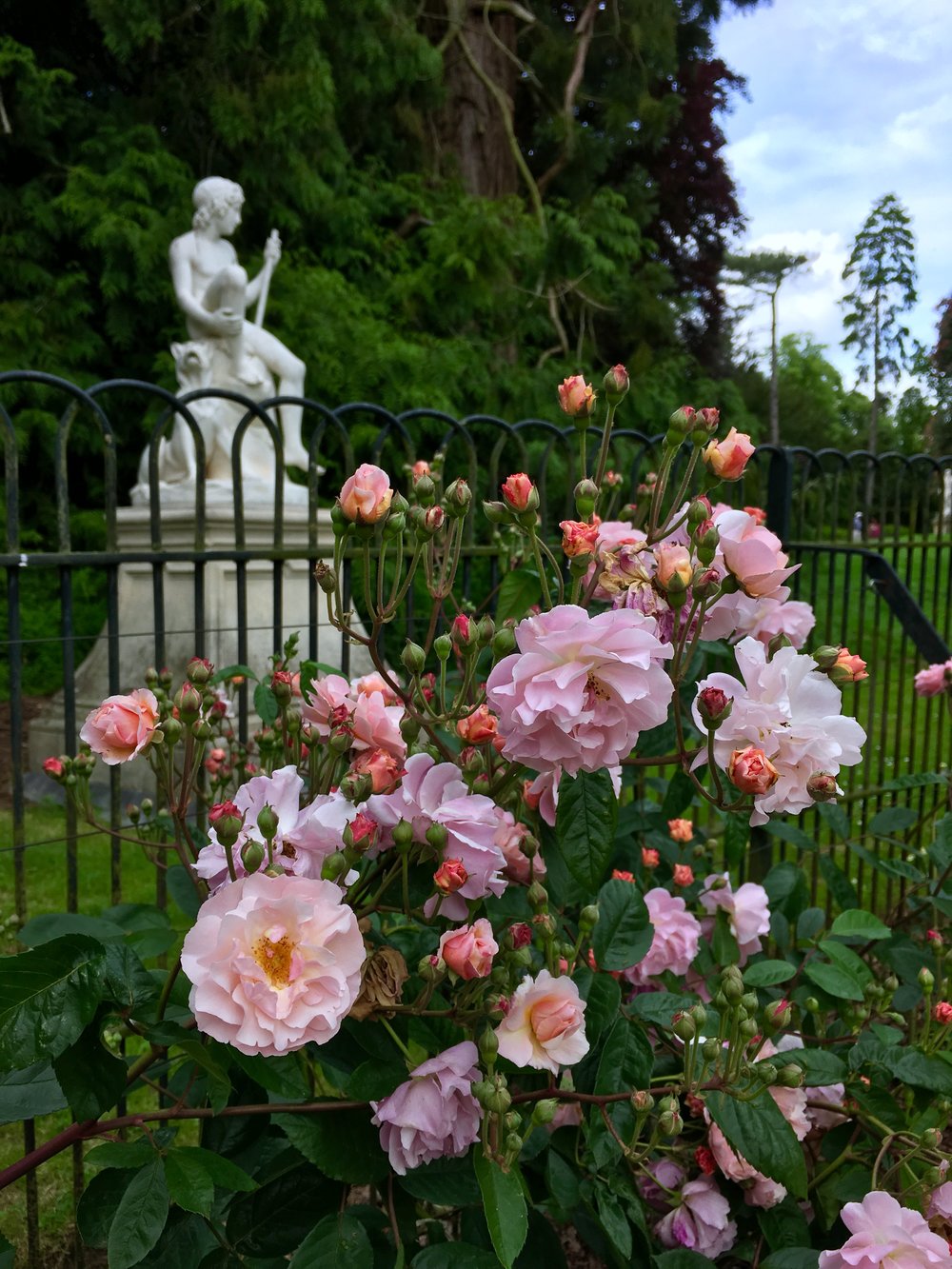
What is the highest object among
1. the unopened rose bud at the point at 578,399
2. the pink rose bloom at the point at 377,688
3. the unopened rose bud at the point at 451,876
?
the unopened rose bud at the point at 578,399

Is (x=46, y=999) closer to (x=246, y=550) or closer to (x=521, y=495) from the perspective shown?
(x=521, y=495)

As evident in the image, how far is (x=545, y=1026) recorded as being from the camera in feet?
2.87

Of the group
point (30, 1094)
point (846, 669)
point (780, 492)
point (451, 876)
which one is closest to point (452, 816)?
point (451, 876)

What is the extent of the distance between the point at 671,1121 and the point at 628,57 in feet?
40.7

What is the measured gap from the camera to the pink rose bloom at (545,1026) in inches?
34.4

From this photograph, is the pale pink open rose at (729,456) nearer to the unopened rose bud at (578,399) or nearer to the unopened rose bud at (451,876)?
the unopened rose bud at (578,399)

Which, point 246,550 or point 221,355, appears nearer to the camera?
point 246,550

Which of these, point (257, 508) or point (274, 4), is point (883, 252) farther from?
point (257, 508)

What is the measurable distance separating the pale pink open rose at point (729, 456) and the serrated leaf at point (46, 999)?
2.27 ft

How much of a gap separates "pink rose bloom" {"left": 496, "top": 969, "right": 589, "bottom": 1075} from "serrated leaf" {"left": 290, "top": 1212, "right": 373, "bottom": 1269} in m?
0.21

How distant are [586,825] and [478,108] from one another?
1119cm

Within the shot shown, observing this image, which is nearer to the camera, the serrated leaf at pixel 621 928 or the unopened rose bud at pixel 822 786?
the unopened rose bud at pixel 822 786

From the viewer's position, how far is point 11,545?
6.65 feet

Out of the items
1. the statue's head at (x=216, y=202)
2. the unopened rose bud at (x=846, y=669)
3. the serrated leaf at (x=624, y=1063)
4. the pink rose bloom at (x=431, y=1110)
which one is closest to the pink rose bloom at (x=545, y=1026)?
the pink rose bloom at (x=431, y=1110)
